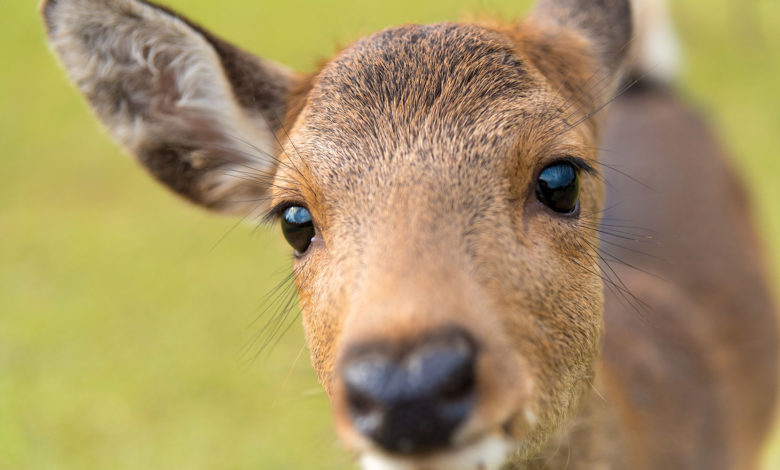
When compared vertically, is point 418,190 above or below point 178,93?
above

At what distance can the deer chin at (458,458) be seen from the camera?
239 centimetres

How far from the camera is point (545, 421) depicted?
2.88 meters

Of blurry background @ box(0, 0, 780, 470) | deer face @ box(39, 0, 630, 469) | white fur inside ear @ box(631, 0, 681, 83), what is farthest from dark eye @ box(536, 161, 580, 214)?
white fur inside ear @ box(631, 0, 681, 83)

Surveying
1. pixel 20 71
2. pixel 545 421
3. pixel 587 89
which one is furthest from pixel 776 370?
pixel 20 71

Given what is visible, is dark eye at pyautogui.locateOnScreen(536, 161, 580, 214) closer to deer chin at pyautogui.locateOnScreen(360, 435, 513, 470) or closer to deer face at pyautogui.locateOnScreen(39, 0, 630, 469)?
deer face at pyautogui.locateOnScreen(39, 0, 630, 469)

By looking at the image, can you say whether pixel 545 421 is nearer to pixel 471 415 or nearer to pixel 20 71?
pixel 471 415

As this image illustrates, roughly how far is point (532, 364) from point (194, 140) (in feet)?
7.69

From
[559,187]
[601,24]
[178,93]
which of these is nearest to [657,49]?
[601,24]

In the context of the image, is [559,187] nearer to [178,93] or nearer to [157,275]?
A: [178,93]

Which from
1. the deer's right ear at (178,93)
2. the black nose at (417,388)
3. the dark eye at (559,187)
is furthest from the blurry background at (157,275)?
the dark eye at (559,187)

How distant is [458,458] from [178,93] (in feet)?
8.63

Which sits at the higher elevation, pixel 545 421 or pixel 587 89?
pixel 587 89

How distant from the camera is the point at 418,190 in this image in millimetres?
2904

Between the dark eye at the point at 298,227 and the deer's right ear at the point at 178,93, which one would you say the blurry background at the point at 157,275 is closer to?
the deer's right ear at the point at 178,93
